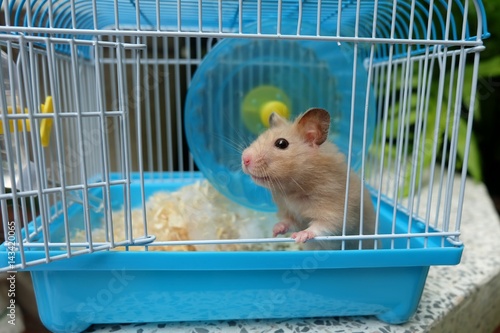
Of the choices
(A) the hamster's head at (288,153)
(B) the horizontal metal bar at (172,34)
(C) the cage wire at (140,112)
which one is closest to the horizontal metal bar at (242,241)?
(C) the cage wire at (140,112)

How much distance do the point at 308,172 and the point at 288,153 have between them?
0.06 m

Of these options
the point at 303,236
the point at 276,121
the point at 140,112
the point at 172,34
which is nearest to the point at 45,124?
the point at 140,112

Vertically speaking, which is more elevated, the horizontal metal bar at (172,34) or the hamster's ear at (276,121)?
the horizontal metal bar at (172,34)

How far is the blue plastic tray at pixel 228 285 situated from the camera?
72cm

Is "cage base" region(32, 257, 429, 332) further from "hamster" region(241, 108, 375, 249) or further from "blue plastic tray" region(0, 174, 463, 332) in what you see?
"hamster" region(241, 108, 375, 249)

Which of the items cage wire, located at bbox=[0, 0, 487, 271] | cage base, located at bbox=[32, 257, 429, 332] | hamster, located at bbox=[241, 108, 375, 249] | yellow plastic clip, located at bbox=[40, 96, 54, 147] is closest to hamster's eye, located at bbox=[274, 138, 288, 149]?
hamster, located at bbox=[241, 108, 375, 249]

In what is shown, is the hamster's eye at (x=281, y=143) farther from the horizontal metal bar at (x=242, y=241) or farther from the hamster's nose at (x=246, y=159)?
the horizontal metal bar at (x=242, y=241)

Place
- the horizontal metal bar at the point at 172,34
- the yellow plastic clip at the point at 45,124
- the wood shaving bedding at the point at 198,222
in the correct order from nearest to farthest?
the horizontal metal bar at the point at 172,34 → the yellow plastic clip at the point at 45,124 → the wood shaving bedding at the point at 198,222

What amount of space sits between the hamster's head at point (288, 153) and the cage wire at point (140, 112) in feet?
0.27

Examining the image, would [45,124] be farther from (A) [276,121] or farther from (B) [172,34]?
(A) [276,121]

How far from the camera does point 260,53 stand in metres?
1.21

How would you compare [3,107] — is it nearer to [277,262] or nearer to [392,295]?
[277,262]

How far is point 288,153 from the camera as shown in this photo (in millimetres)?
807

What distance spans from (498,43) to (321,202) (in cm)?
191
